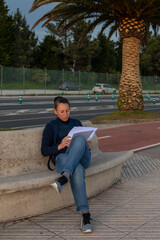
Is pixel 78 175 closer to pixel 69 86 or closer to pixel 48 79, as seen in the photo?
pixel 48 79

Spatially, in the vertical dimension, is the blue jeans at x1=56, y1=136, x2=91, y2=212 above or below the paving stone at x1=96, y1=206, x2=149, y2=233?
above

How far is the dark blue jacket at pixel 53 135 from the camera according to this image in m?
4.27

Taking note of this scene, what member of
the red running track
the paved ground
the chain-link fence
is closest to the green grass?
the red running track

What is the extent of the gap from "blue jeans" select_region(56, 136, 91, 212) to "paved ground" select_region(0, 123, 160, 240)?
13.0 inches

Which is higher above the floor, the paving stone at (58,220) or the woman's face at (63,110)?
the woman's face at (63,110)

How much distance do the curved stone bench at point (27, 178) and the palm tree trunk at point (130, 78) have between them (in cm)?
1020

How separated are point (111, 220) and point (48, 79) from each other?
1279 inches

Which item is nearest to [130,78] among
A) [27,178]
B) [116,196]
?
[116,196]

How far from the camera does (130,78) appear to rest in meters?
14.8

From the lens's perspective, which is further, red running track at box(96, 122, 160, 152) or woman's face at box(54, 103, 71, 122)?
red running track at box(96, 122, 160, 152)

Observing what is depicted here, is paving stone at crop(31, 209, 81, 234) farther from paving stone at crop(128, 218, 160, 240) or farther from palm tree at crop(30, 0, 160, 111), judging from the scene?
palm tree at crop(30, 0, 160, 111)

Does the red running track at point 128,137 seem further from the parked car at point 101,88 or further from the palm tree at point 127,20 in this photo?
the parked car at point 101,88

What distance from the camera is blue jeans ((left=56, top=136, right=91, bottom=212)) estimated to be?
3820mm

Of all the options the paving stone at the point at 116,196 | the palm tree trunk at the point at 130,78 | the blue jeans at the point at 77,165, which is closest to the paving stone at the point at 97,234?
the blue jeans at the point at 77,165
